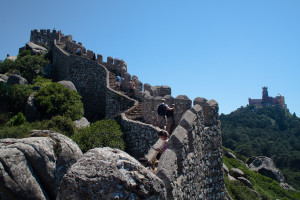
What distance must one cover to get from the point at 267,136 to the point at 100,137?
58585 mm

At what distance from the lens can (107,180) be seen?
3.86m

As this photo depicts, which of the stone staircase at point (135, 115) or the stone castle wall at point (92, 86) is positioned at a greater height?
the stone castle wall at point (92, 86)

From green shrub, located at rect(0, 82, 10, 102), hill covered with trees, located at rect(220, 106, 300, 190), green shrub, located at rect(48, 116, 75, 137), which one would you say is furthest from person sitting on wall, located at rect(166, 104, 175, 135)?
hill covered with trees, located at rect(220, 106, 300, 190)

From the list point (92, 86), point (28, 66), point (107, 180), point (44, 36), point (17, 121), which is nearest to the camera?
point (107, 180)

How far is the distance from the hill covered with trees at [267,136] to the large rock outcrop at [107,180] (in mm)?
42243

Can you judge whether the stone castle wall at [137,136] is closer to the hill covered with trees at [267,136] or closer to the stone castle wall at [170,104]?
the stone castle wall at [170,104]

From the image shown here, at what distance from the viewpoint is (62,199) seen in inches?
152

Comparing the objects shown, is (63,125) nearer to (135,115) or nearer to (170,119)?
(135,115)

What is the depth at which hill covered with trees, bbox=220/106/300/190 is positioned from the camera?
169 feet

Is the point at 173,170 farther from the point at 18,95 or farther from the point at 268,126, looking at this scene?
the point at 268,126

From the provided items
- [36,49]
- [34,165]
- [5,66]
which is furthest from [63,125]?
[36,49]

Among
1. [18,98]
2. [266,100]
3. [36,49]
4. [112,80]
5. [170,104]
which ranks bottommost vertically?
[170,104]

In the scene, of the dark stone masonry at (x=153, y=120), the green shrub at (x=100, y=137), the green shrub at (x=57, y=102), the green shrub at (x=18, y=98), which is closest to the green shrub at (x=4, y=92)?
the green shrub at (x=18, y=98)

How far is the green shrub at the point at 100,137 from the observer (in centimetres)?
1402
